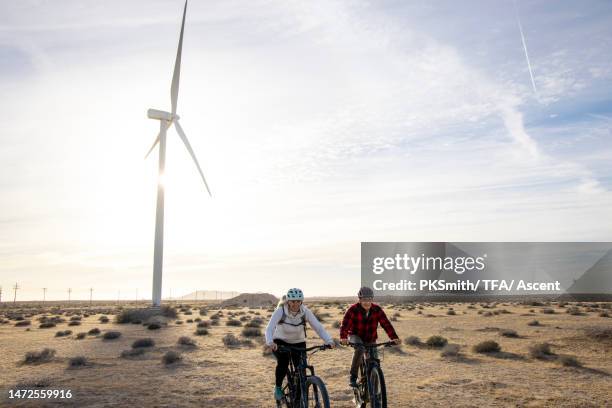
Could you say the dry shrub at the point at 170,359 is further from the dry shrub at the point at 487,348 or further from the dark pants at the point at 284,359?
the dry shrub at the point at 487,348

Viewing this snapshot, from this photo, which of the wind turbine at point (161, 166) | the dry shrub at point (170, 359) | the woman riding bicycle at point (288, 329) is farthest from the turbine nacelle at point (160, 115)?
the woman riding bicycle at point (288, 329)

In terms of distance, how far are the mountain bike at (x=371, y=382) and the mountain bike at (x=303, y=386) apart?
43.9 inches

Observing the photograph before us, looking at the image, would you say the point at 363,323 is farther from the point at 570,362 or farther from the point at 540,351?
the point at 540,351

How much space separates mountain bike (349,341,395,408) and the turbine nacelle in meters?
49.1

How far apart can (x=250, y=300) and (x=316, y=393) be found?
97629 millimetres

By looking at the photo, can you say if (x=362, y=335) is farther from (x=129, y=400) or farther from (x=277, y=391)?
(x=129, y=400)

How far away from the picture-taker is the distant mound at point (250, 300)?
9794 centimetres

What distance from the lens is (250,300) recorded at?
104 meters

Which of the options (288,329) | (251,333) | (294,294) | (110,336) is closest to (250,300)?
(251,333)

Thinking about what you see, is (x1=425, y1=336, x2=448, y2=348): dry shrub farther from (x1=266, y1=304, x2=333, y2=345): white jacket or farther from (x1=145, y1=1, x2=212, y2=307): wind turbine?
(x1=145, y1=1, x2=212, y2=307): wind turbine

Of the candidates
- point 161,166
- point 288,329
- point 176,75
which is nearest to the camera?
point 288,329

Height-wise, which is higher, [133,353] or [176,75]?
[176,75]

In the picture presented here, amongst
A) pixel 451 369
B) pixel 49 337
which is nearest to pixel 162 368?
pixel 451 369

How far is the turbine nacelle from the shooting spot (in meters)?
55.0
